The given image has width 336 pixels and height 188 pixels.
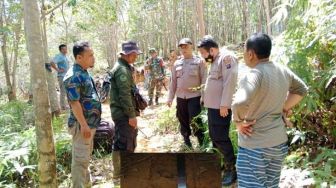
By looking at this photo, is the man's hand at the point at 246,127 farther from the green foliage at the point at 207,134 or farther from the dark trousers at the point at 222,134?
the green foliage at the point at 207,134

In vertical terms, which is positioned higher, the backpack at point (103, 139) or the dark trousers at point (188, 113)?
the dark trousers at point (188, 113)

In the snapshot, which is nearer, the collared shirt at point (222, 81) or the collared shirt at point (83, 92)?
the collared shirt at point (83, 92)

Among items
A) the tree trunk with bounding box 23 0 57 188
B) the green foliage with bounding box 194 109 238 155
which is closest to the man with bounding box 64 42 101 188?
the tree trunk with bounding box 23 0 57 188

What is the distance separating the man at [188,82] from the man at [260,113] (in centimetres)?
229

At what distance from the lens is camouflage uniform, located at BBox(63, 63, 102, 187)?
130 inches

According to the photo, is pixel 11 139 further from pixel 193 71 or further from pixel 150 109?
pixel 150 109

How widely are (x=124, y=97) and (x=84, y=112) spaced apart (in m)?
0.55

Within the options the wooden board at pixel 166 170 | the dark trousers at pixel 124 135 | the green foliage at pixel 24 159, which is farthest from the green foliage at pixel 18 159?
the wooden board at pixel 166 170

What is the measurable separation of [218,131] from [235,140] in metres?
0.41

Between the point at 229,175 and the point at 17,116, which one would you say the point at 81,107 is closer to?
the point at 229,175

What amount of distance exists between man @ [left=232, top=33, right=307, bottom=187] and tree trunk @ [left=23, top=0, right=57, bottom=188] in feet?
5.55

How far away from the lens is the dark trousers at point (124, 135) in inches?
161

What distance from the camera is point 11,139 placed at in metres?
5.10

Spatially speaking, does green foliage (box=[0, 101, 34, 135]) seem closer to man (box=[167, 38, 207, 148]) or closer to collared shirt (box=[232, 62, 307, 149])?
man (box=[167, 38, 207, 148])
